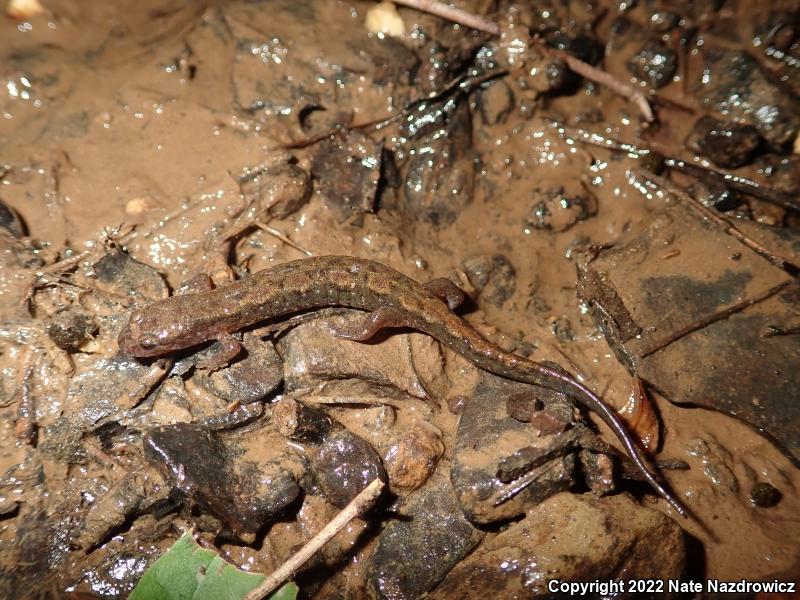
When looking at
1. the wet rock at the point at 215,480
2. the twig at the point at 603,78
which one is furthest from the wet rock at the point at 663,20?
the wet rock at the point at 215,480

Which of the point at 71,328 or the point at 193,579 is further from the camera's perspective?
the point at 71,328

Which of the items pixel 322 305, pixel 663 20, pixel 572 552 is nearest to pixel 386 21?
pixel 663 20

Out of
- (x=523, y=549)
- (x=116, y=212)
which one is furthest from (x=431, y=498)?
(x=116, y=212)

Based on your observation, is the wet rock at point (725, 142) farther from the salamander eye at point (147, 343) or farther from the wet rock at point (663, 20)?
the salamander eye at point (147, 343)

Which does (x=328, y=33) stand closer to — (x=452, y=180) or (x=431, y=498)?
(x=452, y=180)

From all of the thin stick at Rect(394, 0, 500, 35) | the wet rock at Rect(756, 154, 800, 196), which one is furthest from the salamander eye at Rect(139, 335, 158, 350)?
the wet rock at Rect(756, 154, 800, 196)

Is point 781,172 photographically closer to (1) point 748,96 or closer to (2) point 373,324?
(1) point 748,96
